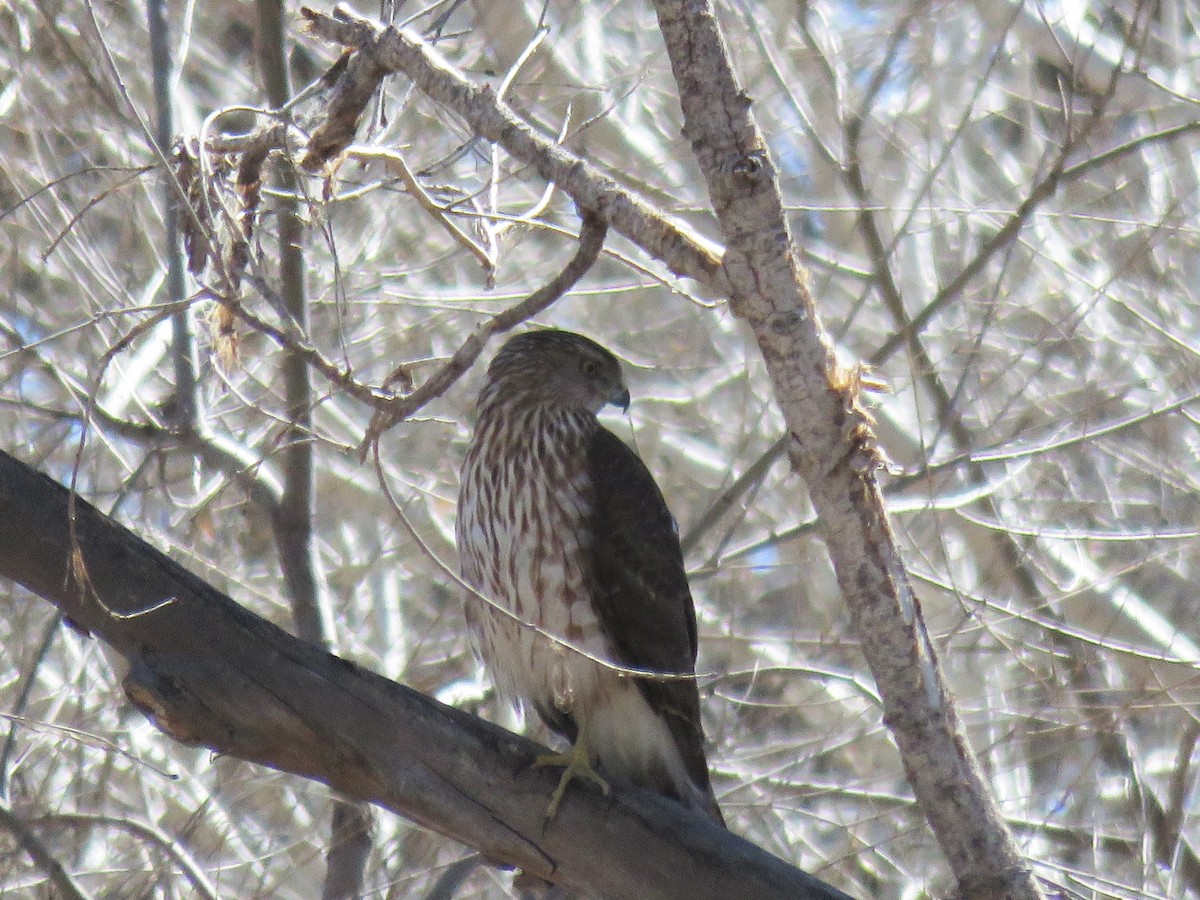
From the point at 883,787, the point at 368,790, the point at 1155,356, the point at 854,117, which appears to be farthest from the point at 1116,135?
the point at 368,790

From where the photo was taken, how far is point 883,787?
243 inches

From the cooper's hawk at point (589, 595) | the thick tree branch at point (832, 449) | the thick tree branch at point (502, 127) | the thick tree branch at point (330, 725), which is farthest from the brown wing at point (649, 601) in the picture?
the thick tree branch at point (502, 127)

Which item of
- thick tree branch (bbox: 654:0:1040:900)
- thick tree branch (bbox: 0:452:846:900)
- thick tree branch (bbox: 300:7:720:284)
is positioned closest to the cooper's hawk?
thick tree branch (bbox: 0:452:846:900)

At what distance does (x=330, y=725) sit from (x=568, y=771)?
0.53 metres

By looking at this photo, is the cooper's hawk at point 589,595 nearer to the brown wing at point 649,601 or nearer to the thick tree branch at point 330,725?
the brown wing at point 649,601

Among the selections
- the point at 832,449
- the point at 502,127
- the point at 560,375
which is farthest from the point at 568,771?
the point at 560,375

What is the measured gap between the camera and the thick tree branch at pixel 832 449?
273 centimetres

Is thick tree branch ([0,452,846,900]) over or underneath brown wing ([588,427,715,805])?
underneath

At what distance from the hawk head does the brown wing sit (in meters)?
0.52

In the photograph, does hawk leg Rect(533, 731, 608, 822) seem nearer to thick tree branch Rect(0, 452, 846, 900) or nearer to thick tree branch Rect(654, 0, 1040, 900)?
thick tree branch Rect(0, 452, 846, 900)

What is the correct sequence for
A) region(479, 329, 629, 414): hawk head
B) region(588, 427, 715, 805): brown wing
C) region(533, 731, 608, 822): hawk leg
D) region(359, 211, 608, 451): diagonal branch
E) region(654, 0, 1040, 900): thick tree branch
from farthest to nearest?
1. region(479, 329, 629, 414): hawk head
2. region(588, 427, 715, 805): brown wing
3. region(533, 731, 608, 822): hawk leg
4. region(359, 211, 608, 451): diagonal branch
5. region(654, 0, 1040, 900): thick tree branch

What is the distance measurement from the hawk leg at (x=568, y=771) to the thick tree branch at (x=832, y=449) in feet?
2.25

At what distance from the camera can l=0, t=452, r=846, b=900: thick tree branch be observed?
9.52ft

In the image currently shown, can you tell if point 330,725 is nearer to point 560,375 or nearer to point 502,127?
point 502,127
